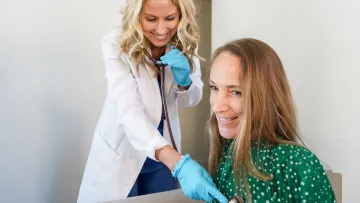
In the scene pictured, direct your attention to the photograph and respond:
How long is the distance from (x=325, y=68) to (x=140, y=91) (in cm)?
77

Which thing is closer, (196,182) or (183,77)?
(196,182)

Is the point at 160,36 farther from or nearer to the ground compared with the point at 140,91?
farther from the ground

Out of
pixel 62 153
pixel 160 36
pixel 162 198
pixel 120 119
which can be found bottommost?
pixel 62 153

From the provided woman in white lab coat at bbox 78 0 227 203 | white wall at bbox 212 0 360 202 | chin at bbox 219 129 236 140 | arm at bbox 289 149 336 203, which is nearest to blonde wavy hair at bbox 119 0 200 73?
woman in white lab coat at bbox 78 0 227 203


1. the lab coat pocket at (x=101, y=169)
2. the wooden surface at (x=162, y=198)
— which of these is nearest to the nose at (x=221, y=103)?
the wooden surface at (x=162, y=198)

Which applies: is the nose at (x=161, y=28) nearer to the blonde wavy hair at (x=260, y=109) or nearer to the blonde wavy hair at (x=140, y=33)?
the blonde wavy hair at (x=140, y=33)

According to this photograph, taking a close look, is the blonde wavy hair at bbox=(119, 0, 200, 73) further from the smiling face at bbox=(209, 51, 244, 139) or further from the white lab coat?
the smiling face at bbox=(209, 51, 244, 139)

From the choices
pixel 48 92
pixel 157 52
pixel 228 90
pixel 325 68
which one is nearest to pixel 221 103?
pixel 228 90

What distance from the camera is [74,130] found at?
195 cm

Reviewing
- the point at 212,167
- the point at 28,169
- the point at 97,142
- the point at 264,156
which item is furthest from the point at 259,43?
the point at 28,169

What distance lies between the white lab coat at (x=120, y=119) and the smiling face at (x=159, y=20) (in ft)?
0.38

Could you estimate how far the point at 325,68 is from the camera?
1.58 metres

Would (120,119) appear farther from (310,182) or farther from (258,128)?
(310,182)

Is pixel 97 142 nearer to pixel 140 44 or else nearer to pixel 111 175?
pixel 111 175
